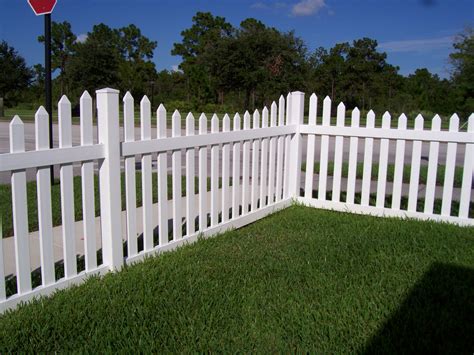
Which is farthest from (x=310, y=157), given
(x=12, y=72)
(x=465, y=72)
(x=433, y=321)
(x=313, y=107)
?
(x=12, y=72)

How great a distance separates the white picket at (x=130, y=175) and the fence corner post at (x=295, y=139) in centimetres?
286

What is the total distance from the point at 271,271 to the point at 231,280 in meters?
0.39

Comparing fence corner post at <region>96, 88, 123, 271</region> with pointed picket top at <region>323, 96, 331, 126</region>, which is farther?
pointed picket top at <region>323, 96, 331, 126</region>

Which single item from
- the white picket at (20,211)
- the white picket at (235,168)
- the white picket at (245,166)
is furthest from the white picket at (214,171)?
the white picket at (20,211)

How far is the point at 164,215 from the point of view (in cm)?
420

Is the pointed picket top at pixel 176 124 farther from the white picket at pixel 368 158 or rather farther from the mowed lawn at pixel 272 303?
the white picket at pixel 368 158

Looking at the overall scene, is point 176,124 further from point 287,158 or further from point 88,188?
point 287,158

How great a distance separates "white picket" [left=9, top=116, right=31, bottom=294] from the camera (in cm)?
292

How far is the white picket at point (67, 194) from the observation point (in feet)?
10.6

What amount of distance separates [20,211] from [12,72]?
38606 millimetres

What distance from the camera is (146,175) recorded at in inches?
156

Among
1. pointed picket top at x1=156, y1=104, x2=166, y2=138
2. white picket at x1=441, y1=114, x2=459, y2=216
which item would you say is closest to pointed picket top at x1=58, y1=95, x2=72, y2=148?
pointed picket top at x1=156, y1=104, x2=166, y2=138

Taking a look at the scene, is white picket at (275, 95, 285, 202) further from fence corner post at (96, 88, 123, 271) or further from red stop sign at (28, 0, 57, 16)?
red stop sign at (28, 0, 57, 16)

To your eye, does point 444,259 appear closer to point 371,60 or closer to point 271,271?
point 271,271
